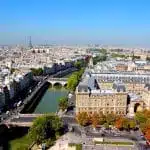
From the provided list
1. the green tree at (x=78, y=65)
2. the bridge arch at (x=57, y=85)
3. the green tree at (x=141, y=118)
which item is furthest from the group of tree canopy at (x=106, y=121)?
the green tree at (x=78, y=65)

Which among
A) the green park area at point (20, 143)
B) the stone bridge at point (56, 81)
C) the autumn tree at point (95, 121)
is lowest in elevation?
the green park area at point (20, 143)

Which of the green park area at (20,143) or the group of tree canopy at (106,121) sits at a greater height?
the group of tree canopy at (106,121)

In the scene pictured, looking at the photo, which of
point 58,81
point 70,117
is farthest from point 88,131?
point 58,81

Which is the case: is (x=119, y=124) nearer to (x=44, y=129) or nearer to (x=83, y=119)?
(x=83, y=119)

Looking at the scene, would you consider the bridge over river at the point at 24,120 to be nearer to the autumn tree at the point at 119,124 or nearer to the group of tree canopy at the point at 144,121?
the autumn tree at the point at 119,124

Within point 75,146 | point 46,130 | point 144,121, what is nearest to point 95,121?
point 144,121

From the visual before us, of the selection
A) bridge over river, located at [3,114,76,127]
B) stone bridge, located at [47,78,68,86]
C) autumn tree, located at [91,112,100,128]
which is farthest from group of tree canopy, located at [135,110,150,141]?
stone bridge, located at [47,78,68,86]
